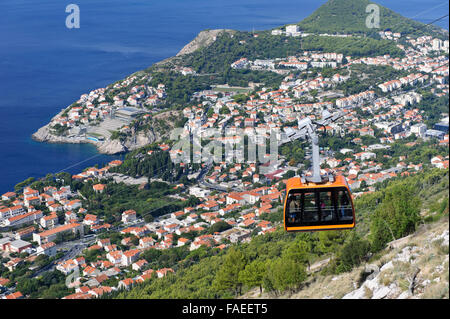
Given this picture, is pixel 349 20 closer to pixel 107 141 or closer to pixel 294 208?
pixel 107 141

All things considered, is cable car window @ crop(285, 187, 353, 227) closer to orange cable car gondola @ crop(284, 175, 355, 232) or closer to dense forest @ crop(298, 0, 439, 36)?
orange cable car gondola @ crop(284, 175, 355, 232)

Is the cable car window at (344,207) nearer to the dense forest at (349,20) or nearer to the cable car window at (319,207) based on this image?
the cable car window at (319,207)

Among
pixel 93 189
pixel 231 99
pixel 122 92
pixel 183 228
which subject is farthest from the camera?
pixel 122 92

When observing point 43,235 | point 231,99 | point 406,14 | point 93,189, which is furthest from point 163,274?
point 406,14

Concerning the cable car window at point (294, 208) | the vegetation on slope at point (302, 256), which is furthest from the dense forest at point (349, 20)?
the cable car window at point (294, 208)

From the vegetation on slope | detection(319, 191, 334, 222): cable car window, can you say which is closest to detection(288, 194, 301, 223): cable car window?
detection(319, 191, 334, 222): cable car window

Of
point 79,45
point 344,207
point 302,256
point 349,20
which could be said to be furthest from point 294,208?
point 79,45

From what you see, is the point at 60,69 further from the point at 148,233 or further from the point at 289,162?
the point at 148,233
